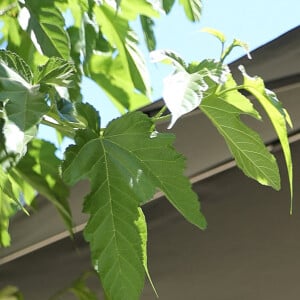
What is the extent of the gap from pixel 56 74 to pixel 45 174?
8.0 inches

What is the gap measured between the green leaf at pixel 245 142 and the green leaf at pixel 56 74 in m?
0.10

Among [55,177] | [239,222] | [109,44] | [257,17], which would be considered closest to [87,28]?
[109,44]

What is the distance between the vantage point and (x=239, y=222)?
1.10 metres

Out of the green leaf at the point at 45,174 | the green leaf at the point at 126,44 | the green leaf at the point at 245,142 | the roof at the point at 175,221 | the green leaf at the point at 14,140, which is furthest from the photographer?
the roof at the point at 175,221

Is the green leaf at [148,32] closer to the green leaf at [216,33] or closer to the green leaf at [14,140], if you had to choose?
the green leaf at [216,33]

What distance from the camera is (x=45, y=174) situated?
0.68 m

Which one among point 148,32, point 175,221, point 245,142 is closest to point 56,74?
point 245,142

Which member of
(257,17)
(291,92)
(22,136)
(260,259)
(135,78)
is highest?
(22,136)

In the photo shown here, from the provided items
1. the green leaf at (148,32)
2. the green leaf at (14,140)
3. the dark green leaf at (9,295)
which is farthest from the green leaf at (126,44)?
the green leaf at (14,140)

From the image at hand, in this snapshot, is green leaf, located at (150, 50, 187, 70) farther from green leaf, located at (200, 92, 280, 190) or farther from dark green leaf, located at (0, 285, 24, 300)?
dark green leaf, located at (0, 285, 24, 300)

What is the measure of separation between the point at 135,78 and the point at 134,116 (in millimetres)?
260

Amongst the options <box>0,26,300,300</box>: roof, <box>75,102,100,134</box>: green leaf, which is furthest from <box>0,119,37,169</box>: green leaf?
<box>0,26,300,300</box>: roof

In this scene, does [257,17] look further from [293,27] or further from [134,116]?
[134,116]

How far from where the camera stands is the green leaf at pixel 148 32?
73 centimetres
